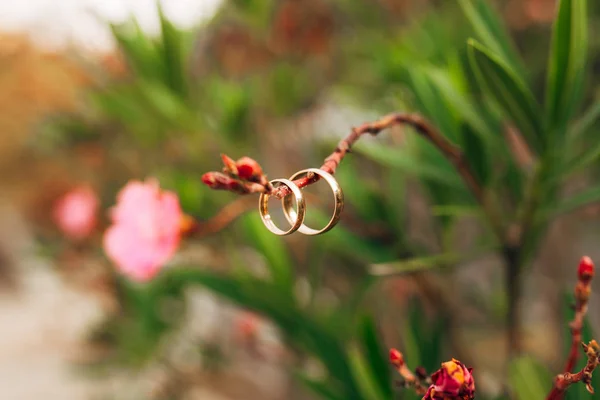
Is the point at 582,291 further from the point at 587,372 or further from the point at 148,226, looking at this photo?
the point at 148,226

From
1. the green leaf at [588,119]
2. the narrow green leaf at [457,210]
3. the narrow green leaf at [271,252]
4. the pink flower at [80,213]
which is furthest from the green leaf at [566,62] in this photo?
the pink flower at [80,213]

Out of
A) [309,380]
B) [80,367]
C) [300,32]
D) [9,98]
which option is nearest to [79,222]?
[80,367]

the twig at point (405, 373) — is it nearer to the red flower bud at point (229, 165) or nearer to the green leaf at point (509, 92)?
the red flower bud at point (229, 165)

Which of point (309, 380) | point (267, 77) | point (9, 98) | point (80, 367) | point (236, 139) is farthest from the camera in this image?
point (9, 98)

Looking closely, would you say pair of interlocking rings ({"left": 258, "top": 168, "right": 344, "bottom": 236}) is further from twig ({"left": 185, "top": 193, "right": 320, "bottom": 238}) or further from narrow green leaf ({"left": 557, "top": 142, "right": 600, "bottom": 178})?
narrow green leaf ({"left": 557, "top": 142, "right": 600, "bottom": 178})

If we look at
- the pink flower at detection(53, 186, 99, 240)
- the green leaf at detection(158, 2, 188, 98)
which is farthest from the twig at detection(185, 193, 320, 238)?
the pink flower at detection(53, 186, 99, 240)

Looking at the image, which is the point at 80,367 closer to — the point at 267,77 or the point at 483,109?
the point at 267,77
